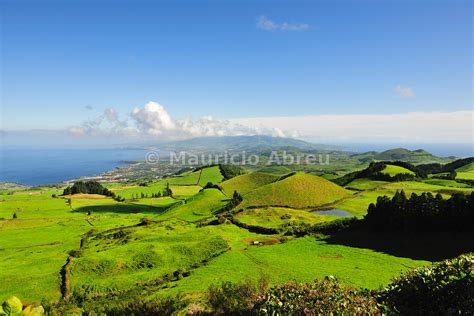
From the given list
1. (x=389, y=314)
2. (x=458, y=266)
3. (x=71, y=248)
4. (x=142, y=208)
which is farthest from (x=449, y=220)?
(x=142, y=208)

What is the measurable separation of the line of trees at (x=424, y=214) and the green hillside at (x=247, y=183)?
78017 mm

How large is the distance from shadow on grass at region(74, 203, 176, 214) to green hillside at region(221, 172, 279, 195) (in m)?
30.3

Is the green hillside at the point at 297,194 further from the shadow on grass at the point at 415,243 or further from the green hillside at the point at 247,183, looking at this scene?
the shadow on grass at the point at 415,243

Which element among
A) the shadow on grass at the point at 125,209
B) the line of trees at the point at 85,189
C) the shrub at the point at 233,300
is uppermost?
the shrub at the point at 233,300

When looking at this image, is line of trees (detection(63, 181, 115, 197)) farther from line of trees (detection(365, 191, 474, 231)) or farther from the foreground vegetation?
line of trees (detection(365, 191, 474, 231))

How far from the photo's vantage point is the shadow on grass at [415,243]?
142ft

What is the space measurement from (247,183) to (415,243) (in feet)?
313

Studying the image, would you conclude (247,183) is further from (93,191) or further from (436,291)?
(436,291)

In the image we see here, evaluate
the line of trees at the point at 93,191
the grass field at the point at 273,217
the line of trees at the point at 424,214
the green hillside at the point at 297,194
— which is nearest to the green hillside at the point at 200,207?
the green hillside at the point at 297,194

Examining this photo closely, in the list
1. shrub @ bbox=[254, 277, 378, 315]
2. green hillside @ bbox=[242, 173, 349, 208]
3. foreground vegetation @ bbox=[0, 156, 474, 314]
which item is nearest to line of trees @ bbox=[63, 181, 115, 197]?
foreground vegetation @ bbox=[0, 156, 474, 314]

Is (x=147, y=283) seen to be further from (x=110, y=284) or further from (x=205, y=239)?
(x=205, y=239)

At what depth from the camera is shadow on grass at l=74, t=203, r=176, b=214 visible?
115787 mm

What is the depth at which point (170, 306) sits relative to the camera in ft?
82.6

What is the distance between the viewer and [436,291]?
48.4ft
